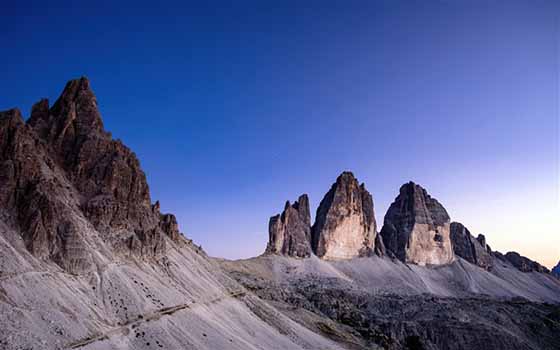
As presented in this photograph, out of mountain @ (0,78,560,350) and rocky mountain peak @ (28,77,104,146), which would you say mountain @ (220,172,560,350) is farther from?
rocky mountain peak @ (28,77,104,146)

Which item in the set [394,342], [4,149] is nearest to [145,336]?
[4,149]

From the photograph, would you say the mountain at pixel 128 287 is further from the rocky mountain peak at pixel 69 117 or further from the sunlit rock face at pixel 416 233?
the sunlit rock face at pixel 416 233

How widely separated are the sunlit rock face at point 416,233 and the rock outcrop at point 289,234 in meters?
42.6

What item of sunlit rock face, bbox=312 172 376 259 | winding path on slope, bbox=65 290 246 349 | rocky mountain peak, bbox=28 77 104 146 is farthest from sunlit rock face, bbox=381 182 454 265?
rocky mountain peak, bbox=28 77 104 146

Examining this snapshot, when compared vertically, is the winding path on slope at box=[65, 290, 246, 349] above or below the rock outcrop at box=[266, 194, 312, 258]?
below

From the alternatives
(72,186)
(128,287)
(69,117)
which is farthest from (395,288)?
(69,117)

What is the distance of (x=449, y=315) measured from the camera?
102625 millimetres

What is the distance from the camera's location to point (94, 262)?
166 feet

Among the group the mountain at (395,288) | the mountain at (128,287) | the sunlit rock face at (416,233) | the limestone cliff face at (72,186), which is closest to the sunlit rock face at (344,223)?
the mountain at (395,288)

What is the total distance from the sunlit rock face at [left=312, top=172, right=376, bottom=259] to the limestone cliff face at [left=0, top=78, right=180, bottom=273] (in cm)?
9097

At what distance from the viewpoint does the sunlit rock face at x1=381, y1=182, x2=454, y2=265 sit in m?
183

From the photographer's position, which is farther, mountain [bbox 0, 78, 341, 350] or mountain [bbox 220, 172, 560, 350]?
mountain [bbox 220, 172, 560, 350]

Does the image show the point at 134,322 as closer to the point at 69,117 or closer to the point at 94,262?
the point at 94,262

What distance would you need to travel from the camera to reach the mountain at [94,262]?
40.5 meters
